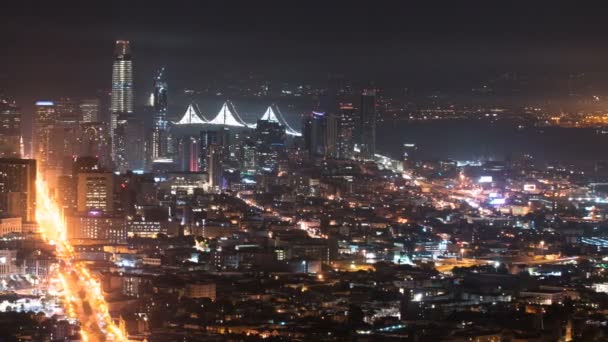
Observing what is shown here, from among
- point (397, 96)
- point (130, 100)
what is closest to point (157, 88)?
point (130, 100)

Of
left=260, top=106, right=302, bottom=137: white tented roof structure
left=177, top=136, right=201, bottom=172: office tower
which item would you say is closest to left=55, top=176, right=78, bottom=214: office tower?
left=177, top=136, right=201, bottom=172: office tower

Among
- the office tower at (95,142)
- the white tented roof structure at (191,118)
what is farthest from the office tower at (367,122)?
the office tower at (95,142)

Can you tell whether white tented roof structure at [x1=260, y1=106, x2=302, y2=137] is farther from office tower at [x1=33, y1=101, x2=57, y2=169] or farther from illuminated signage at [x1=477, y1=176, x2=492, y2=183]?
office tower at [x1=33, y1=101, x2=57, y2=169]

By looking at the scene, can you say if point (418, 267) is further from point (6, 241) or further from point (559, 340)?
point (559, 340)

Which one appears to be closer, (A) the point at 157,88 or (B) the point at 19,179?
(B) the point at 19,179

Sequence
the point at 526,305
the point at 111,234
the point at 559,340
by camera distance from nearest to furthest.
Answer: the point at 559,340 → the point at 526,305 → the point at 111,234

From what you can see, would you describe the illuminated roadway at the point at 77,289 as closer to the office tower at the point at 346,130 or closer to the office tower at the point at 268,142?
the office tower at the point at 268,142

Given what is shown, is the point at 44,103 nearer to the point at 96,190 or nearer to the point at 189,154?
the point at 189,154
